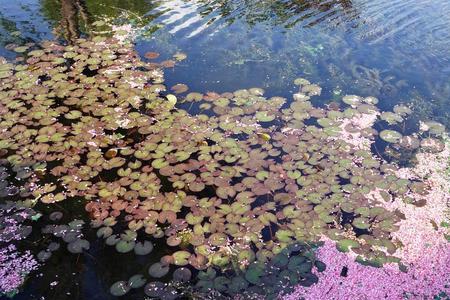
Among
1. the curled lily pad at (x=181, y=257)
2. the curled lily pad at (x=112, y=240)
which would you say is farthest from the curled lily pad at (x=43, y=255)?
the curled lily pad at (x=181, y=257)

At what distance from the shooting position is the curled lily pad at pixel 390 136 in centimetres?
443

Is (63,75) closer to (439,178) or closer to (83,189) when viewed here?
(83,189)

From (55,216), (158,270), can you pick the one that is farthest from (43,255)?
(158,270)

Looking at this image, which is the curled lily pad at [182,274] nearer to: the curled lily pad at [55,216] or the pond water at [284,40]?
the pond water at [284,40]

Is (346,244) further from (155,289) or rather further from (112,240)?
(112,240)

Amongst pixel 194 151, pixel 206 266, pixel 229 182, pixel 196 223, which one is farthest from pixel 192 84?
pixel 206 266

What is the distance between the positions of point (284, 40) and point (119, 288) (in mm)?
4585

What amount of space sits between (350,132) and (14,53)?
16.0 feet

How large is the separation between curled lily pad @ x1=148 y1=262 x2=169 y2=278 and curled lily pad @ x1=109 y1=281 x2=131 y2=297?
0.20 meters

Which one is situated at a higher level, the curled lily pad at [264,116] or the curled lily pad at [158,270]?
the curled lily pad at [264,116]

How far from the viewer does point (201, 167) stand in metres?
4.11

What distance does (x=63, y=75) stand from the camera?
5.48 metres

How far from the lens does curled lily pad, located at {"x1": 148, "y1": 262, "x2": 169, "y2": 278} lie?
3.15 m

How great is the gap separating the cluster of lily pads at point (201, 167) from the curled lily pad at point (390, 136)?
17 mm
